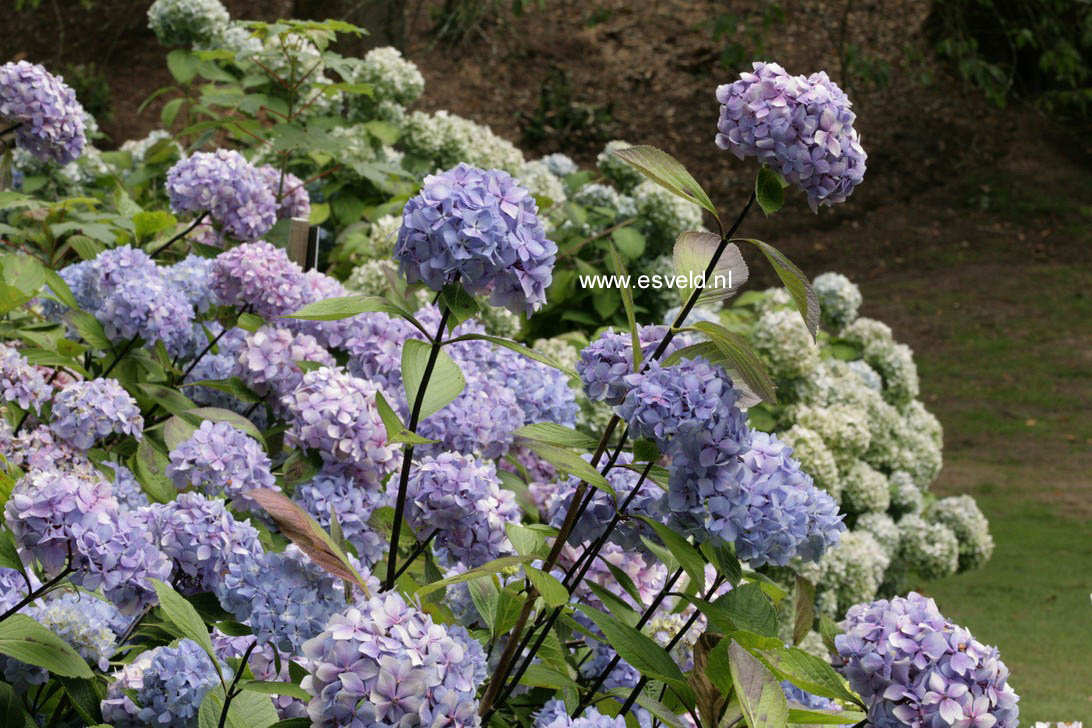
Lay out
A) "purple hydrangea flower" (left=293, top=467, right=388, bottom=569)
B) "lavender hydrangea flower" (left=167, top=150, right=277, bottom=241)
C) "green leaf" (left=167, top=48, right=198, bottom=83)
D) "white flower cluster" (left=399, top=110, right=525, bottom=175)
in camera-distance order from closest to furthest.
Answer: "purple hydrangea flower" (left=293, top=467, right=388, bottom=569) → "lavender hydrangea flower" (left=167, top=150, right=277, bottom=241) → "green leaf" (left=167, top=48, right=198, bottom=83) → "white flower cluster" (left=399, top=110, right=525, bottom=175)

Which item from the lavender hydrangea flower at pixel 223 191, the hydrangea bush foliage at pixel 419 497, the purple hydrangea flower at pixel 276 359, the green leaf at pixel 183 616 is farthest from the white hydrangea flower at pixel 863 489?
the green leaf at pixel 183 616

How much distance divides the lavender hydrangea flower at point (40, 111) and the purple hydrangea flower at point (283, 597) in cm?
134

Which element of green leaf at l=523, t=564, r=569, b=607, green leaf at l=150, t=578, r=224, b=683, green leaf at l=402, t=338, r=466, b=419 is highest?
green leaf at l=402, t=338, r=466, b=419

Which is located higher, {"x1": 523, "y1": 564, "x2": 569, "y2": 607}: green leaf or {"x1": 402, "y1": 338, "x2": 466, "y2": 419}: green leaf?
{"x1": 402, "y1": 338, "x2": 466, "y2": 419}: green leaf

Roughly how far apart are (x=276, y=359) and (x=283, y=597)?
0.72 m

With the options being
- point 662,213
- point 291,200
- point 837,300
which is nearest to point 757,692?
point 291,200

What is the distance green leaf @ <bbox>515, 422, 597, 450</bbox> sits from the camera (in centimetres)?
121

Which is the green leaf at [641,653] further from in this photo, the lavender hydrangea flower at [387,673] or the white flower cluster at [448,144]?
the white flower cluster at [448,144]

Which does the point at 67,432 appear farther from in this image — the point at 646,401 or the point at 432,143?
the point at 432,143

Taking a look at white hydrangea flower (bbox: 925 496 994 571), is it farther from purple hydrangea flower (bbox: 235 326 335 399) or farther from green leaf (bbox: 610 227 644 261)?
purple hydrangea flower (bbox: 235 326 335 399)

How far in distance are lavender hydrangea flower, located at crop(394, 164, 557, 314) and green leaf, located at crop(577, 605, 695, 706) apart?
A: 1.08 ft

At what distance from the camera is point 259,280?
77.4 inches

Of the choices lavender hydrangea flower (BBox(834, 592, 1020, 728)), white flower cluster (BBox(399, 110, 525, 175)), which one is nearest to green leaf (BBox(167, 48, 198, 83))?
white flower cluster (BBox(399, 110, 525, 175))

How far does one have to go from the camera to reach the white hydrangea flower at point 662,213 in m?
3.91
